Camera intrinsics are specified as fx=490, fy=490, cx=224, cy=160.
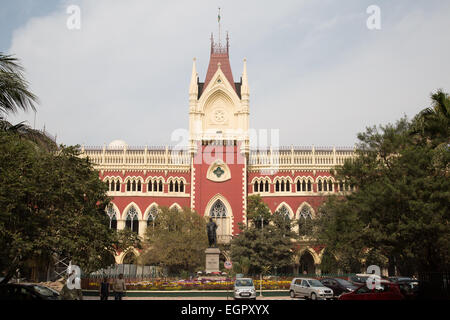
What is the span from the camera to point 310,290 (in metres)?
25.1

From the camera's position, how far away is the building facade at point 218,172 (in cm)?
5250

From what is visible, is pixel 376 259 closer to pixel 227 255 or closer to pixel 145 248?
pixel 227 255

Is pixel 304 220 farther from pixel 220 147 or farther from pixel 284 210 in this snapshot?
pixel 220 147

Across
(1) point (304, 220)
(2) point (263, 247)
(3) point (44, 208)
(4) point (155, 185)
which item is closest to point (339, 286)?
(3) point (44, 208)

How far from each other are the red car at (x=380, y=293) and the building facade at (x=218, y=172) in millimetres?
30484

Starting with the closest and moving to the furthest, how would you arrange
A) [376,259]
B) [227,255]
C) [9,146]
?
1. [9,146]
2. [376,259]
3. [227,255]

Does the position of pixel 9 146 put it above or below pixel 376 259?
above

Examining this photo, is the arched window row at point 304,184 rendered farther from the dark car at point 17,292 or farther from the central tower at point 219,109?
the dark car at point 17,292

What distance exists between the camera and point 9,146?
765 inches

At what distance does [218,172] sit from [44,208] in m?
31.8

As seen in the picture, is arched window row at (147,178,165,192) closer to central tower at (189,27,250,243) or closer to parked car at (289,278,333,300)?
central tower at (189,27,250,243)

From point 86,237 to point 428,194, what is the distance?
17000 mm
